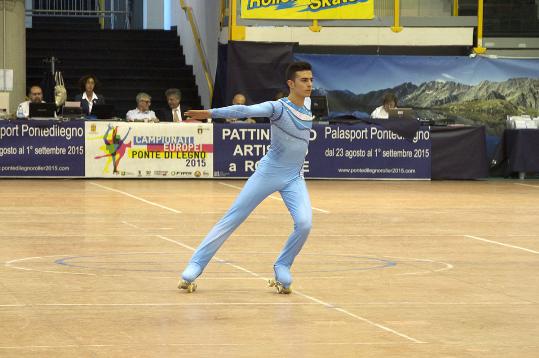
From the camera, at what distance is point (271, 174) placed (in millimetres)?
10414

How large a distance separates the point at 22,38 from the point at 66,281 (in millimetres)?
20051

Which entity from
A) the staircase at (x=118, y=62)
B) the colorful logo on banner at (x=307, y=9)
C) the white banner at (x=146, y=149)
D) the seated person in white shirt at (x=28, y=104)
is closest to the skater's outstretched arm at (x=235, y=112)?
the white banner at (x=146, y=149)

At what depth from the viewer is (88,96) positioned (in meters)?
26.1

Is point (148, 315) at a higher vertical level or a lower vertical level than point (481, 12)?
lower

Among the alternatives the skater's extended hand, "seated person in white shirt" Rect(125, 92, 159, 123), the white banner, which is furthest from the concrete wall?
the skater's extended hand

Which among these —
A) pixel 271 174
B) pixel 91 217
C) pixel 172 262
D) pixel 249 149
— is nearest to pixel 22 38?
pixel 249 149

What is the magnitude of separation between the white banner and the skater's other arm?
15.0 meters

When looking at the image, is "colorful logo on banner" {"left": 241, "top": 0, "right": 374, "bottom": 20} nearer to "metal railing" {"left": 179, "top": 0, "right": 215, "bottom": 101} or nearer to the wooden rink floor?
"metal railing" {"left": 179, "top": 0, "right": 215, "bottom": 101}

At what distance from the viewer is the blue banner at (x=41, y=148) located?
24891 millimetres

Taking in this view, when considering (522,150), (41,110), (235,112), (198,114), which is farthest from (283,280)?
(522,150)

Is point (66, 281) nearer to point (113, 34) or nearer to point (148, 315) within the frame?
point (148, 315)

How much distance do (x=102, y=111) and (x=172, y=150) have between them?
1639mm

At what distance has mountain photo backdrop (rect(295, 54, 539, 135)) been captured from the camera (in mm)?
29375

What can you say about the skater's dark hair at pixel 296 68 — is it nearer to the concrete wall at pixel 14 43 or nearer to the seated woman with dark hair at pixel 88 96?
the seated woman with dark hair at pixel 88 96
